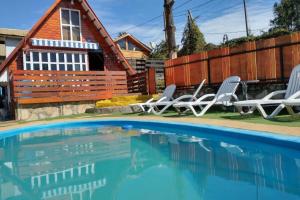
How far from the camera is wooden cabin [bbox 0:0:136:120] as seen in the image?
15.6 metres

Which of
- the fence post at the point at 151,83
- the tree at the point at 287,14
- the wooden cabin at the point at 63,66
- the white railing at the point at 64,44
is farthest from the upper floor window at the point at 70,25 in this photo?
the tree at the point at 287,14

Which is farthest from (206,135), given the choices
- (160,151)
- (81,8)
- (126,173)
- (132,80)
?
(81,8)

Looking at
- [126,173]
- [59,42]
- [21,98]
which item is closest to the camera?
[126,173]

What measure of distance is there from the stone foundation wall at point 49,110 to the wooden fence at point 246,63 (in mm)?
5320

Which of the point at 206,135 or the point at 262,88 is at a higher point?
the point at 262,88

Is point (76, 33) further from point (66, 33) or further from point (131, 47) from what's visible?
point (131, 47)

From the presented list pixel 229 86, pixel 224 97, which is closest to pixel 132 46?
pixel 229 86

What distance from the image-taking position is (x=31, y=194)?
4.47 m

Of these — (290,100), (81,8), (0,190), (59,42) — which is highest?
(81,8)

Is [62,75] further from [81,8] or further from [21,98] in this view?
[81,8]

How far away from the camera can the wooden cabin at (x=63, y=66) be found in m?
15.6

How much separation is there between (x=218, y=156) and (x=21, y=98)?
11.7 metres

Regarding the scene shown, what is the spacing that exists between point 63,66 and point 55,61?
581mm

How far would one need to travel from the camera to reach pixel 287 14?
57500mm
